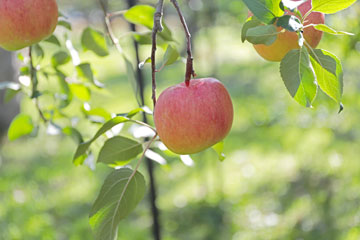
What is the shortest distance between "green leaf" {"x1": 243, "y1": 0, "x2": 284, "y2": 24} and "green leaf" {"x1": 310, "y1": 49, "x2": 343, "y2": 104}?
2.3 inches

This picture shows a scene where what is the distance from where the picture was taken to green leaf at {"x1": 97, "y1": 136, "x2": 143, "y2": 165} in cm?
69

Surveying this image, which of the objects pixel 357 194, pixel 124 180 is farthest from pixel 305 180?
pixel 124 180

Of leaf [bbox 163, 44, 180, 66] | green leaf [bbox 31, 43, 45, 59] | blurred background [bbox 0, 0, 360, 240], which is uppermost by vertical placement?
leaf [bbox 163, 44, 180, 66]

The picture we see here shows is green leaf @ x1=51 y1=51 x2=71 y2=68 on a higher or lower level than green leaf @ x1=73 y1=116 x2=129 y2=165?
lower

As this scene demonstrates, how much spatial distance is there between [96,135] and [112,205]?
0.30 feet

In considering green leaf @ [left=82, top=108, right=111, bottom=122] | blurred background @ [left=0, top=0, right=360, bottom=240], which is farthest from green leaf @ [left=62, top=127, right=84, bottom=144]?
blurred background @ [left=0, top=0, right=360, bottom=240]

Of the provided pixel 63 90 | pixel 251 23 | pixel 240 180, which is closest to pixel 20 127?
pixel 63 90

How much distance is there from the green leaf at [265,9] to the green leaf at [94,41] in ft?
1.46

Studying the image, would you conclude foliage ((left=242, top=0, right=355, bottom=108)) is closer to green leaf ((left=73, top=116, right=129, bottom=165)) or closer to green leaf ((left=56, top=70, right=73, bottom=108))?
green leaf ((left=73, top=116, right=129, bottom=165))

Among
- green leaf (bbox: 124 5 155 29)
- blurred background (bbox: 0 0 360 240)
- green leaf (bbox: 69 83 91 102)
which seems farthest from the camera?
blurred background (bbox: 0 0 360 240)

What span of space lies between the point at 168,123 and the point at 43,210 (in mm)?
2091

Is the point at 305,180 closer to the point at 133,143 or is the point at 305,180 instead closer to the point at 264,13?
the point at 133,143

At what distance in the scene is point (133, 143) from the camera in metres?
0.72

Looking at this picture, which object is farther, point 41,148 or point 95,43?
point 41,148
